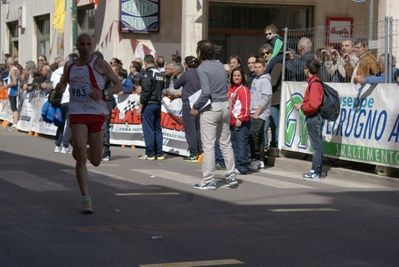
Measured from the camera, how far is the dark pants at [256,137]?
15.0 m

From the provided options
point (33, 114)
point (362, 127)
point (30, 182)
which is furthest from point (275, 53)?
point (33, 114)

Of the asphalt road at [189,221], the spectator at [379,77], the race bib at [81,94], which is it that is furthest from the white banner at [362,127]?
the race bib at [81,94]

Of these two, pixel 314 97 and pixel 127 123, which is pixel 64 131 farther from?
pixel 314 97

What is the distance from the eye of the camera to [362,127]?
1373 cm

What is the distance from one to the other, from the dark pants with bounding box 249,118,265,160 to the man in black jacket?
90.2 inches

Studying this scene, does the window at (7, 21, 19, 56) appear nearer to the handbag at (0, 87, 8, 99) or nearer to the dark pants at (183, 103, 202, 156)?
the handbag at (0, 87, 8, 99)

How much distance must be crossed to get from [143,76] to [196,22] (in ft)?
22.5

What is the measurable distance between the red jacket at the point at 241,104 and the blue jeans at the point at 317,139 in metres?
1.01

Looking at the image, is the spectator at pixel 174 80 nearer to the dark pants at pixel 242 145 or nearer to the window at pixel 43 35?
the dark pants at pixel 242 145

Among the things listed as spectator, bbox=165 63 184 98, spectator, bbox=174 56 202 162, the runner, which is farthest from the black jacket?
the runner

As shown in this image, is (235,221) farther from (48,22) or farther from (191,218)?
(48,22)

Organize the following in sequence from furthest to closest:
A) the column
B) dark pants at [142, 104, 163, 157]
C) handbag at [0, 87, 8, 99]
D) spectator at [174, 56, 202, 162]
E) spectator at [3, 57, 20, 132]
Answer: handbag at [0, 87, 8, 99]
spectator at [3, 57, 20, 132]
the column
dark pants at [142, 104, 163, 157]
spectator at [174, 56, 202, 162]

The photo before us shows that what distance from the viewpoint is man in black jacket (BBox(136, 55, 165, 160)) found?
16.4 metres

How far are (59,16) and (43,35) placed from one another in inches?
244
